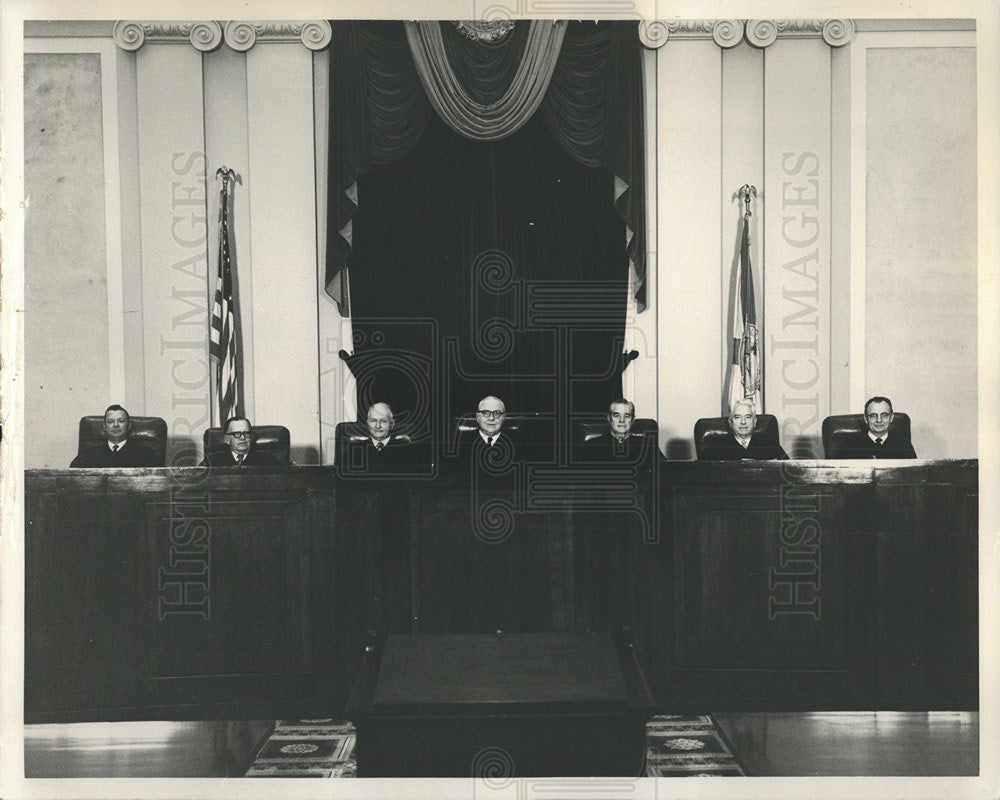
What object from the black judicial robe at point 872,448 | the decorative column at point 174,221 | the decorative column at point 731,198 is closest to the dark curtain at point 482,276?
the decorative column at point 731,198

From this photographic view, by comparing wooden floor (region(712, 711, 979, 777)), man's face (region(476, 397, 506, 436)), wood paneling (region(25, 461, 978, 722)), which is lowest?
wooden floor (region(712, 711, 979, 777))

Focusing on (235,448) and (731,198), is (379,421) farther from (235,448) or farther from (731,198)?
(731,198)

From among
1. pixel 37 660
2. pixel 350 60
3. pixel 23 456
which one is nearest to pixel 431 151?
pixel 350 60

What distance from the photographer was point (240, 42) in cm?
496

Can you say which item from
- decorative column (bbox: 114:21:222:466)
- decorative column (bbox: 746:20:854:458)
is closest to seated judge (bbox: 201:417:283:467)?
decorative column (bbox: 114:21:222:466)

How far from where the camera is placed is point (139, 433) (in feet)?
15.8

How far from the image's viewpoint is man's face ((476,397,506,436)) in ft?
15.6

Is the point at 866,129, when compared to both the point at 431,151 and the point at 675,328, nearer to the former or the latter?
the point at 675,328

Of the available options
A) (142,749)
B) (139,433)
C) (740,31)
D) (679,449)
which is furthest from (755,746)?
(740,31)

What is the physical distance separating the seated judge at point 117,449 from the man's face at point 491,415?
1.62m

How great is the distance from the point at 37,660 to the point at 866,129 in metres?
4.55

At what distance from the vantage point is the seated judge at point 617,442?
4598 mm

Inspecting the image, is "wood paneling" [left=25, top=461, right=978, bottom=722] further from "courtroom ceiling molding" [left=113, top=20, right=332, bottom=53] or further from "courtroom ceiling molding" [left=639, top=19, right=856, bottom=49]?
"courtroom ceiling molding" [left=113, top=20, right=332, bottom=53]

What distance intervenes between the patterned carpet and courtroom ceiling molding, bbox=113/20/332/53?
3.21 m
